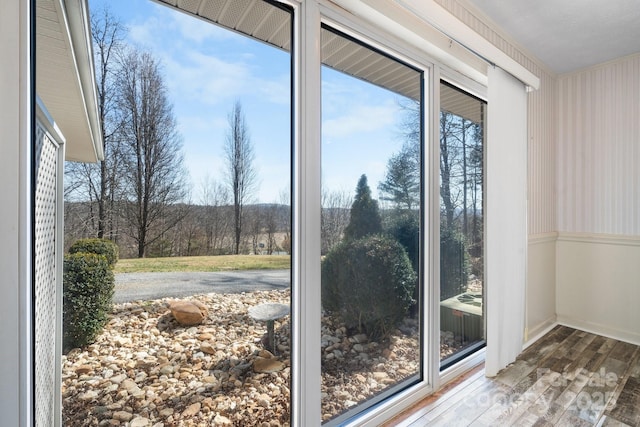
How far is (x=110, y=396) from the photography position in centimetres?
103

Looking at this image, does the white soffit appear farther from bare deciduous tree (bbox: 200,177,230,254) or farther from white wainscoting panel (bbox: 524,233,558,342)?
white wainscoting panel (bbox: 524,233,558,342)

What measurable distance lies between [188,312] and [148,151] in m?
0.61

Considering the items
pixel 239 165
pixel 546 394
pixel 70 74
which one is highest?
pixel 70 74

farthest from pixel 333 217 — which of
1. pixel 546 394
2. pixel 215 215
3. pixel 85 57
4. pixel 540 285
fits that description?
pixel 540 285

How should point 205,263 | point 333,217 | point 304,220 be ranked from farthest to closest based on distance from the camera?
point 333,217 < point 304,220 < point 205,263

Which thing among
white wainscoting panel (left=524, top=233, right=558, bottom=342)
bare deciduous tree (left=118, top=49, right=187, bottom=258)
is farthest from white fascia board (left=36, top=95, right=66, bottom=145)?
white wainscoting panel (left=524, top=233, right=558, bottom=342)

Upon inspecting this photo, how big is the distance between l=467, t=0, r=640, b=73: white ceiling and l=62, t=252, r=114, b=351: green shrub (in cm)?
252

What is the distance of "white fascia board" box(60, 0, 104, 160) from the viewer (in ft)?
3.20

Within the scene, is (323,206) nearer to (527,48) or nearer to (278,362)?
(278,362)

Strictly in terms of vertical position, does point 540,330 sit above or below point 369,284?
below

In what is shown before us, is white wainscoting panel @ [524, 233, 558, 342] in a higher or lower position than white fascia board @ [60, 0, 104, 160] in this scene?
lower

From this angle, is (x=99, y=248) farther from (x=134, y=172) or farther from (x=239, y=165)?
(x=239, y=165)

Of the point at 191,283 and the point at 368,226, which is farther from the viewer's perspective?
the point at 368,226

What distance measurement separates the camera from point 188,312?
117 cm
